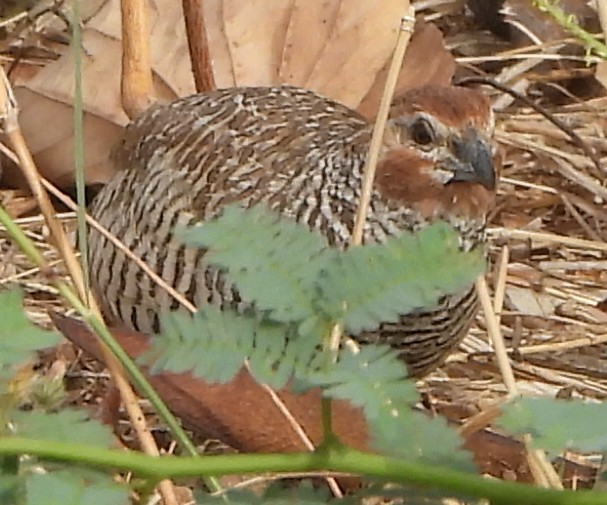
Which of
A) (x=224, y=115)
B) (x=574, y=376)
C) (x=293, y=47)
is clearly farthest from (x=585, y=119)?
(x=224, y=115)

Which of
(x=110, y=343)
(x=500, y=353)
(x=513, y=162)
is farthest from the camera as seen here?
(x=513, y=162)

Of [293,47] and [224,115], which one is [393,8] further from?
[224,115]

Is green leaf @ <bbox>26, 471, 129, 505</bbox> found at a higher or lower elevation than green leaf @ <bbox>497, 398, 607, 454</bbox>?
lower

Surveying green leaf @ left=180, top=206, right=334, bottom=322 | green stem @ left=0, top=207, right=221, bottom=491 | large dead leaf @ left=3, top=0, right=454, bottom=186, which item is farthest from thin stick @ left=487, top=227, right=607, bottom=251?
green leaf @ left=180, top=206, right=334, bottom=322

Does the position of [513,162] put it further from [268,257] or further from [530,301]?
[268,257]

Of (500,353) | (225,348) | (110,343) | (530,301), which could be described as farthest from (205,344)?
(530,301)

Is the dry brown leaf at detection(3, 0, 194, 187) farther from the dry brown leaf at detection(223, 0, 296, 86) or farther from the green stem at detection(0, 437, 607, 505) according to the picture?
the green stem at detection(0, 437, 607, 505)

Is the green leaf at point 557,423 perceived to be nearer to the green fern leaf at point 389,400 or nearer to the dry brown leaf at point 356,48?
the green fern leaf at point 389,400
